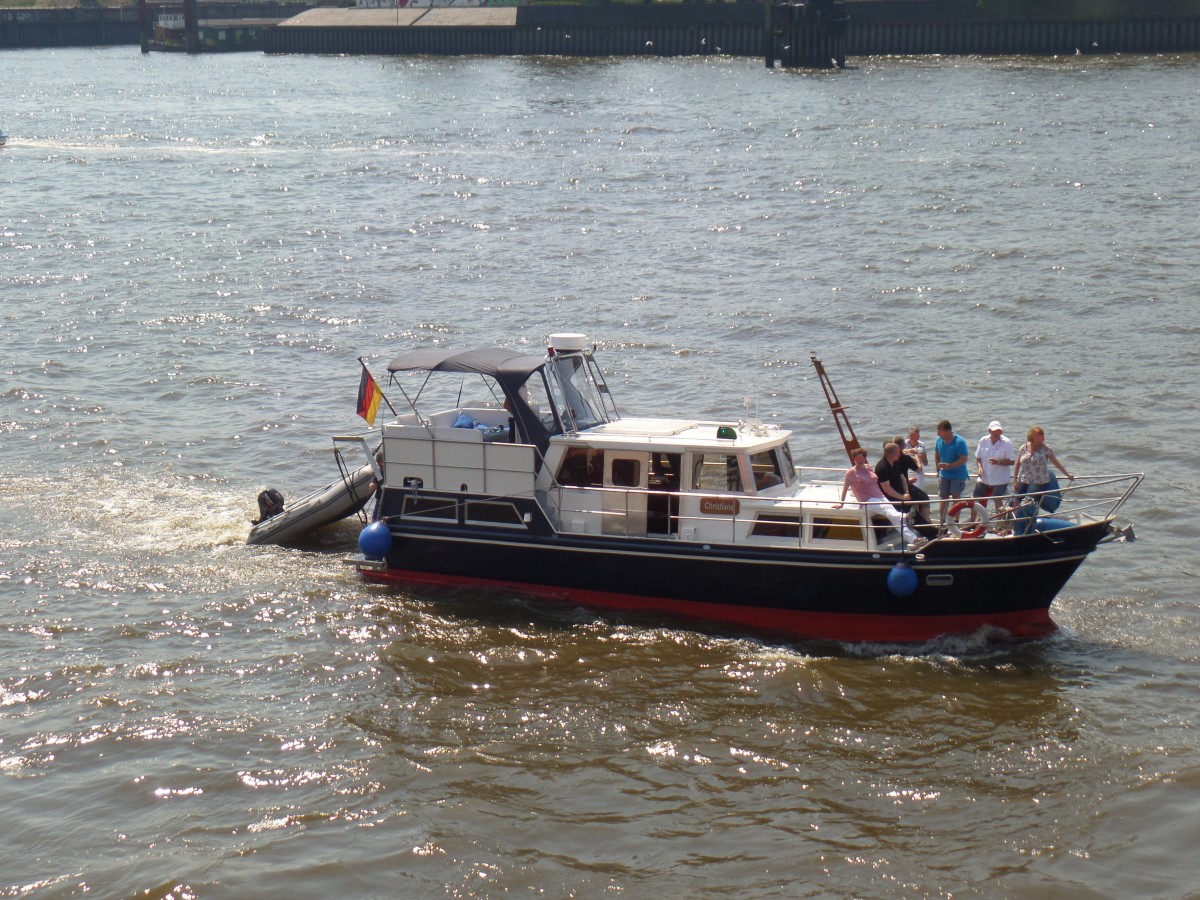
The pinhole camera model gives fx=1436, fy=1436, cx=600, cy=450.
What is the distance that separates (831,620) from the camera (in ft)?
58.5

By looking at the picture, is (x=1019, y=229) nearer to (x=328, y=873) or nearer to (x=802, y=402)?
(x=802, y=402)

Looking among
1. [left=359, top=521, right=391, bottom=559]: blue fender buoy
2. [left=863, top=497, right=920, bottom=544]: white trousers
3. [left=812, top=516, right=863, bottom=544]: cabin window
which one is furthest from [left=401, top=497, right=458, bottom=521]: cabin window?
[left=863, top=497, right=920, bottom=544]: white trousers

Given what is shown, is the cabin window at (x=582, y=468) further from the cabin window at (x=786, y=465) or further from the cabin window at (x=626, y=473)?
the cabin window at (x=786, y=465)

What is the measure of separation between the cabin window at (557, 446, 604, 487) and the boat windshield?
→ 18.0 inches

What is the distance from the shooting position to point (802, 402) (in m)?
27.7

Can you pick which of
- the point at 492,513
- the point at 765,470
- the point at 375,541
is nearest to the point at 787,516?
the point at 765,470

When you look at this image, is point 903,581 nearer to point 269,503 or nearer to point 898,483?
point 898,483

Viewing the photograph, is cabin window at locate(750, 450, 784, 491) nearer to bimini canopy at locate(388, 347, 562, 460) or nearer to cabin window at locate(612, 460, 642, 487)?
cabin window at locate(612, 460, 642, 487)

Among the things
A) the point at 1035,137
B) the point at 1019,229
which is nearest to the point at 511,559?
the point at 1019,229

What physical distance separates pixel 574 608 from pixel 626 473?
1.94 metres

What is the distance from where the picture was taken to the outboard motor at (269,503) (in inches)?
849

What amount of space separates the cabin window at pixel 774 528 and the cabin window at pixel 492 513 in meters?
3.18

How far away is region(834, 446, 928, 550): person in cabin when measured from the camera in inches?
686

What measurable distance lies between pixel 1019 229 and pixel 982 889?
32.5 meters
